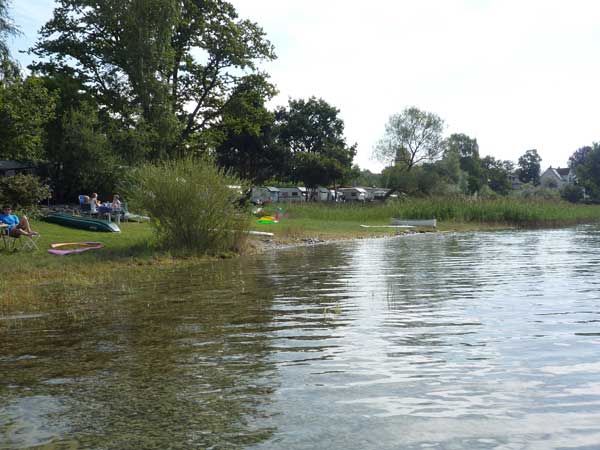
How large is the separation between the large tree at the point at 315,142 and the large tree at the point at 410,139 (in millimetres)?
13874

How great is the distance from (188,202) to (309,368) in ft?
51.5

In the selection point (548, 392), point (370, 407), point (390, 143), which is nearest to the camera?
point (370, 407)

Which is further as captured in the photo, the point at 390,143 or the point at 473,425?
the point at 390,143

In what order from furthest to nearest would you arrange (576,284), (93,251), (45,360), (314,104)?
(314,104) < (93,251) < (576,284) < (45,360)

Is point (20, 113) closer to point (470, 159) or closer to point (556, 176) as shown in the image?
point (470, 159)

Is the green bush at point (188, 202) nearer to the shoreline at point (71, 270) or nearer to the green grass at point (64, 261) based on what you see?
the shoreline at point (71, 270)

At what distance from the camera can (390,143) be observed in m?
95.7

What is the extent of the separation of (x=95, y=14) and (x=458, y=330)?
3537 cm

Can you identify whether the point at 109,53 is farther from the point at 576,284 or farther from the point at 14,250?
the point at 576,284

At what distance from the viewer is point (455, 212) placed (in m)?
50.8

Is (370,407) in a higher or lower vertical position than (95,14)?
lower

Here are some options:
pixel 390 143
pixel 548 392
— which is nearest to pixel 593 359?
pixel 548 392

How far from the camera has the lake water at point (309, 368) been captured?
5535 millimetres

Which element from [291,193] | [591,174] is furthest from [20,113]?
[591,174]
